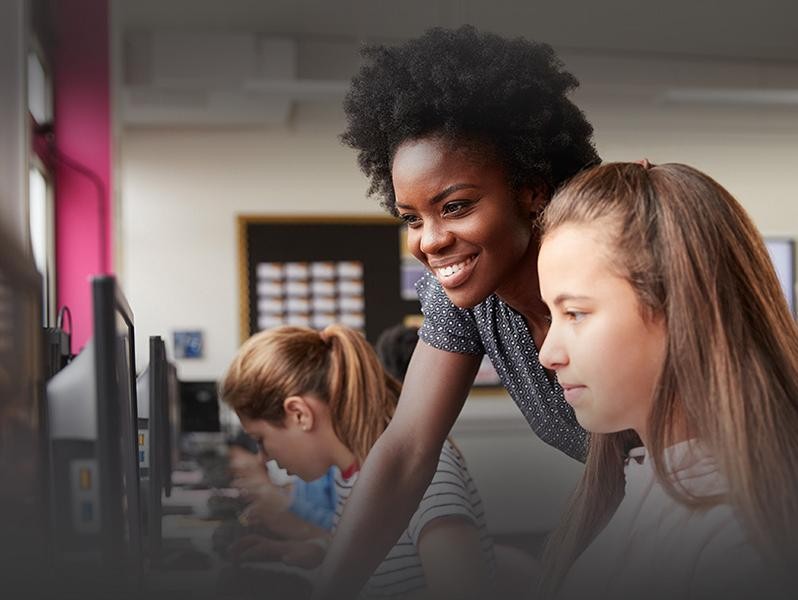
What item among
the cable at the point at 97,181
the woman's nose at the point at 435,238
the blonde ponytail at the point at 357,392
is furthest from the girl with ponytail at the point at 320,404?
the cable at the point at 97,181

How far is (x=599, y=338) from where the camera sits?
457mm

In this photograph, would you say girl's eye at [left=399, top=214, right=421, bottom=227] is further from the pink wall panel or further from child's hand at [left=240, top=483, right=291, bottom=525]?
the pink wall panel

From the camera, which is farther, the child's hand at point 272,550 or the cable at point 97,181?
the cable at point 97,181

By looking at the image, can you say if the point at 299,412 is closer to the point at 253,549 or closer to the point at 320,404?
the point at 320,404

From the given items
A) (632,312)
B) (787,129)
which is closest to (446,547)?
(632,312)

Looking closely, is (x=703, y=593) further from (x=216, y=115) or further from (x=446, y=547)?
(x=216, y=115)

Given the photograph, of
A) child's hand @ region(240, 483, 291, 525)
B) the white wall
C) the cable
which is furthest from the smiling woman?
the white wall

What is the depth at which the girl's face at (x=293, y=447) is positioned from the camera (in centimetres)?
134

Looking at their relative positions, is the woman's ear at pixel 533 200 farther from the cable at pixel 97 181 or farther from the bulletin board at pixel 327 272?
the bulletin board at pixel 327 272

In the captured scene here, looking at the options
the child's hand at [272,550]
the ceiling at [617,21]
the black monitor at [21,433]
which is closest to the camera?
the black monitor at [21,433]

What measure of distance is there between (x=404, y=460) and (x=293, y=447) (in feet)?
1.93

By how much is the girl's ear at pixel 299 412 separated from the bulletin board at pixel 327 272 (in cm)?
221

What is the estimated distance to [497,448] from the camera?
3596 mm

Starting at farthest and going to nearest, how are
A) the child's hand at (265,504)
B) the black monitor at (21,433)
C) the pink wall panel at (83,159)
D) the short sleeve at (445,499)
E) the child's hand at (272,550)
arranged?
1. the pink wall panel at (83,159)
2. the child's hand at (265,504)
3. the child's hand at (272,550)
4. the short sleeve at (445,499)
5. the black monitor at (21,433)
